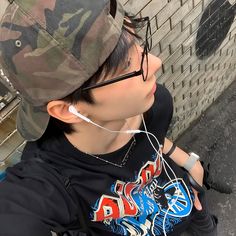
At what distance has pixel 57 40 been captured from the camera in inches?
49.4

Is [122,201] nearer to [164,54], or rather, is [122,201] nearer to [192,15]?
[164,54]

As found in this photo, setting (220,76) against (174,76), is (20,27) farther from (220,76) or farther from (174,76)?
(220,76)

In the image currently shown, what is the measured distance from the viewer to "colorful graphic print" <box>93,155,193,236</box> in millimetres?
1782

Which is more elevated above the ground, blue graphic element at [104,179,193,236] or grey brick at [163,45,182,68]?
grey brick at [163,45,182,68]

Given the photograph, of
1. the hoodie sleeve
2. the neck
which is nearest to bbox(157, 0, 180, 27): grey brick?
the neck

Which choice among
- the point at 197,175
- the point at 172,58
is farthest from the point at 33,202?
the point at 172,58

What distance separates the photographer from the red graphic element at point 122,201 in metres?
1.75

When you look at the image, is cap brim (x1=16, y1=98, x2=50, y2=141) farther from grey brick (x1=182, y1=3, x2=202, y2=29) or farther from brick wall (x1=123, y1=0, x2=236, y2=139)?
grey brick (x1=182, y1=3, x2=202, y2=29)

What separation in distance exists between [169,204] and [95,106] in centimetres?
83

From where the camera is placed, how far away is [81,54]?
129 cm

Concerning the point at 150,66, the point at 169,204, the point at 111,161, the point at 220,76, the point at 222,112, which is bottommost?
the point at 222,112

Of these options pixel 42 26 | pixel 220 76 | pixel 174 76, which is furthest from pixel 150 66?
pixel 220 76

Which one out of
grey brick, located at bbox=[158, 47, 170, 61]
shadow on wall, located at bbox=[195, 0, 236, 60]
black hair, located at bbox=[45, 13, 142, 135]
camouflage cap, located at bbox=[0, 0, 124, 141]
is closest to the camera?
camouflage cap, located at bbox=[0, 0, 124, 141]

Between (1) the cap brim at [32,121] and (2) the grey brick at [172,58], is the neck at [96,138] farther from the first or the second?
(2) the grey brick at [172,58]
